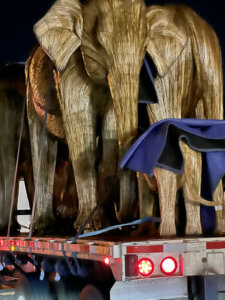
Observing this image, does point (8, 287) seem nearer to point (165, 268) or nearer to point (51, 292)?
A: point (51, 292)

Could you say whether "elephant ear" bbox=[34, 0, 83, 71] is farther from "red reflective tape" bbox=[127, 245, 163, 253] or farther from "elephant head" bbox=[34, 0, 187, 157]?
"red reflective tape" bbox=[127, 245, 163, 253]

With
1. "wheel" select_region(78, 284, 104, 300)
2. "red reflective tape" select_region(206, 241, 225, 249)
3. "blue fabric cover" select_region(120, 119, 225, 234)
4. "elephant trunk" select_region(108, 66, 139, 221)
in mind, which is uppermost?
"elephant trunk" select_region(108, 66, 139, 221)

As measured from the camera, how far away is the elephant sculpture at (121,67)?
4398mm

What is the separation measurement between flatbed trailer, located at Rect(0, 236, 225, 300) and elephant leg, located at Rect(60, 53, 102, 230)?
5.08ft

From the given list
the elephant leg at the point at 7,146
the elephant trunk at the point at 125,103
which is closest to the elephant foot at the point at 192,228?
the elephant trunk at the point at 125,103

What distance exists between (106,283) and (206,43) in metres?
2.30

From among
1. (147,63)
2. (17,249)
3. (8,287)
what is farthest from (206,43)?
(8,287)

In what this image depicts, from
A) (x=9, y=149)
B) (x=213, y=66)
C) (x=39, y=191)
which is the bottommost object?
(x=39, y=191)

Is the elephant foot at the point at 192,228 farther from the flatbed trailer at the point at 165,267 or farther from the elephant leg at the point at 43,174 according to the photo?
the elephant leg at the point at 43,174

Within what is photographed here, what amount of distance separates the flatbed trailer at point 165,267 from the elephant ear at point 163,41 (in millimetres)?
1831

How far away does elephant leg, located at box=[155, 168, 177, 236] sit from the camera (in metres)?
3.94

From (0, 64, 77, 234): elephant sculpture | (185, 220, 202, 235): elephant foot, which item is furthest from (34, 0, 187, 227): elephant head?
(0, 64, 77, 234): elephant sculpture

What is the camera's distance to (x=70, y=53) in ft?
15.2

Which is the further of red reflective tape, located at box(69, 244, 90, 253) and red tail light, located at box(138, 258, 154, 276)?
red reflective tape, located at box(69, 244, 90, 253)
